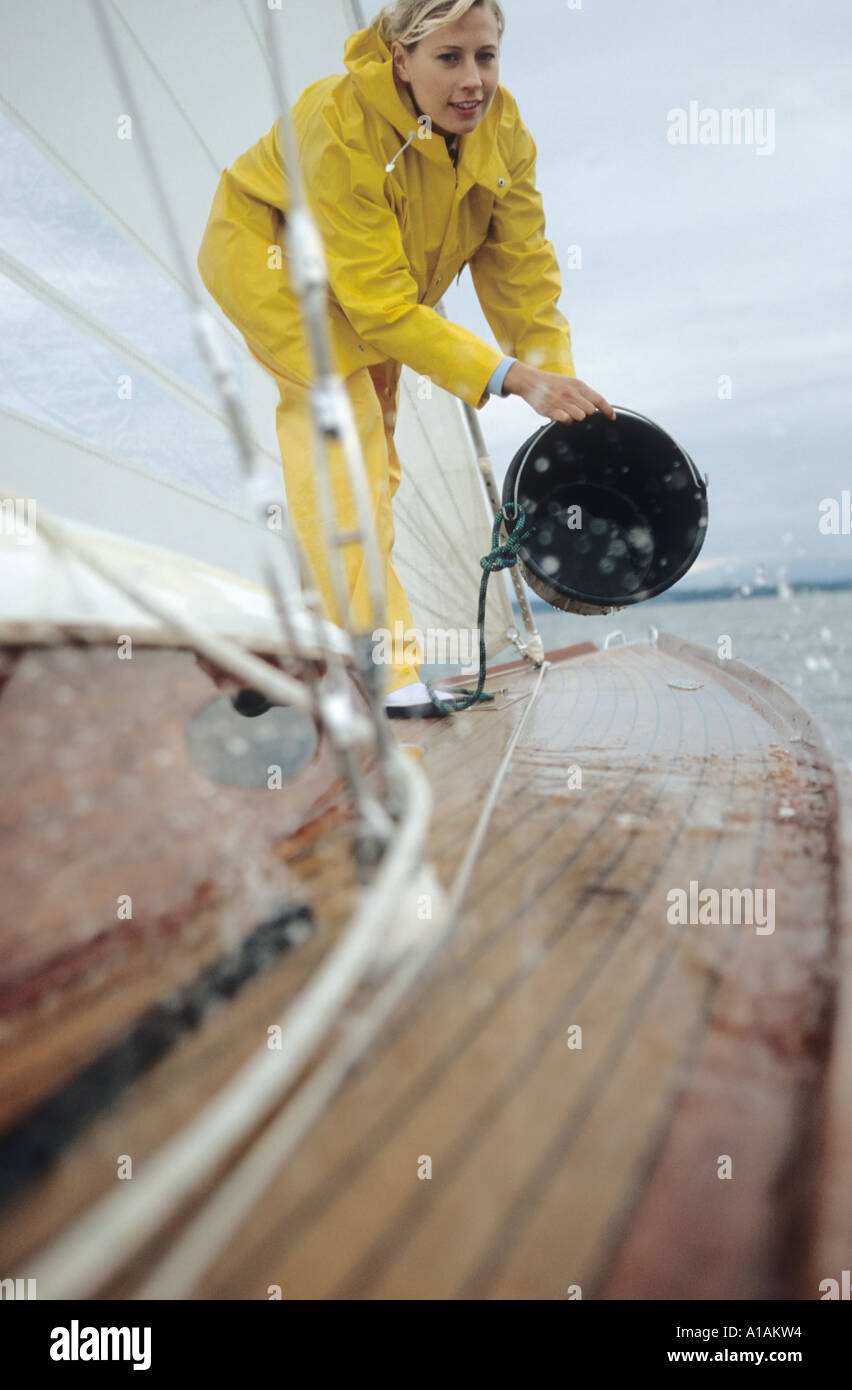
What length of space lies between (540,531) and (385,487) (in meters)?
0.42

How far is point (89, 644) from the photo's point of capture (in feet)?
2.63

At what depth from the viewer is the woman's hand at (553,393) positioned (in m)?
1.60

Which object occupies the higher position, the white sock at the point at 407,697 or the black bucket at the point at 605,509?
the black bucket at the point at 605,509

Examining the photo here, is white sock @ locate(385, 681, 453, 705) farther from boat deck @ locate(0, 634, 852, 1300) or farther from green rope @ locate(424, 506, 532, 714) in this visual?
boat deck @ locate(0, 634, 852, 1300)

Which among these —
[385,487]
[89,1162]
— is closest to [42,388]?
[385,487]

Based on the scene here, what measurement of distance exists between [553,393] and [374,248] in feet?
1.58

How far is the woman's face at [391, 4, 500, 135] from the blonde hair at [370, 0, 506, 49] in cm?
1

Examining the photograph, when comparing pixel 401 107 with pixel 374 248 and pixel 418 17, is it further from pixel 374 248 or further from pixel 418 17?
pixel 374 248

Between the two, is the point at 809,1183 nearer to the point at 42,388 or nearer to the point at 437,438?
the point at 42,388
